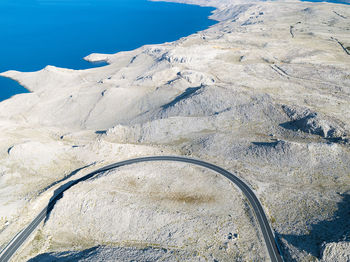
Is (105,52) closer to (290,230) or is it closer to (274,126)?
(274,126)

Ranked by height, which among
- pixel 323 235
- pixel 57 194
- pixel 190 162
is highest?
pixel 57 194

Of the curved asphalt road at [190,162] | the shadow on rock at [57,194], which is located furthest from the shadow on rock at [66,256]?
the shadow on rock at [57,194]

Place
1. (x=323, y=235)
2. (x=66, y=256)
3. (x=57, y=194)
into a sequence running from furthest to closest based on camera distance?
(x=57, y=194)
(x=66, y=256)
(x=323, y=235)

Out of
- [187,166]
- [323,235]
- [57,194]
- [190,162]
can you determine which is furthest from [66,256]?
[323,235]

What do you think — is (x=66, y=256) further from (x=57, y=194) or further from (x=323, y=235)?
(x=323, y=235)

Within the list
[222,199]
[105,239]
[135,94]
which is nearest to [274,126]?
[222,199]

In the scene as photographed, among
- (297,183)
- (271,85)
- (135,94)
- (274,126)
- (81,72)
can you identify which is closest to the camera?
(297,183)
